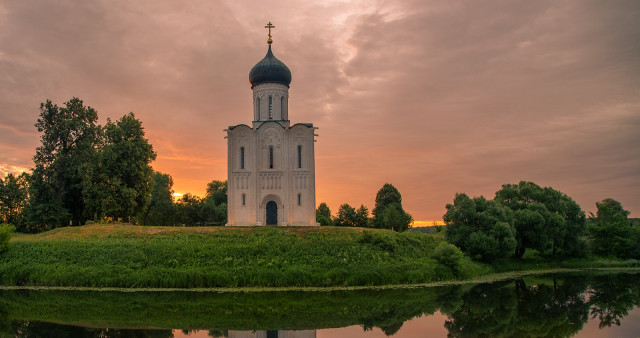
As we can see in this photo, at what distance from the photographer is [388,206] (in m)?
55.5

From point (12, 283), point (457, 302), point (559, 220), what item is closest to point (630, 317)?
point (457, 302)

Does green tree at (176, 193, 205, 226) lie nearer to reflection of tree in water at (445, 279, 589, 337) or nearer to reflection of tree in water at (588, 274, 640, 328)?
reflection of tree in water at (445, 279, 589, 337)

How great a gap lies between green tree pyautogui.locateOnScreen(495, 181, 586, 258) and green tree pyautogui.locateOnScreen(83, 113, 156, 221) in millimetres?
28060

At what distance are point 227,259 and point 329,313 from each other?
32.5 ft

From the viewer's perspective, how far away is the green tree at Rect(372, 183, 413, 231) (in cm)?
5255

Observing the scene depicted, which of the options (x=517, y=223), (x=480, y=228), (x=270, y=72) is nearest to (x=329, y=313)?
(x=480, y=228)

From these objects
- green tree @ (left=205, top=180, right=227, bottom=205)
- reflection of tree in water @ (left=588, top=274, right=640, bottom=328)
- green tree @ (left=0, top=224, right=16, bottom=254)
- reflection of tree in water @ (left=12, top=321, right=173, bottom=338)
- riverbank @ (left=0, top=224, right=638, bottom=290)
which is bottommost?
reflection of tree in water @ (left=588, top=274, right=640, bottom=328)

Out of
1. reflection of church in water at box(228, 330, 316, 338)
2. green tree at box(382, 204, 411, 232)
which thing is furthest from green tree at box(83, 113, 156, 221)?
green tree at box(382, 204, 411, 232)

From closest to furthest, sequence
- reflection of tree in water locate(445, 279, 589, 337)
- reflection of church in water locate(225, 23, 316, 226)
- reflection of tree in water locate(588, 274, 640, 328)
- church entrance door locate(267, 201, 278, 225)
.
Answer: reflection of tree in water locate(445, 279, 589, 337) → reflection of tree in water locate(588, 274, 640, 328) → reflection of church in water locate(225, 23, 316, 226) → church entrance door locate(267, 201, 278, 225)

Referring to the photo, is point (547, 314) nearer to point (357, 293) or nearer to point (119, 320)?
point (357, 293)

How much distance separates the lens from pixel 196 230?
30.8m

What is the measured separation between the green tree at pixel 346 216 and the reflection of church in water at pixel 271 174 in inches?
720

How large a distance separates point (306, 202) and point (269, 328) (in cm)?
2213

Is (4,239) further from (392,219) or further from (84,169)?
(392,219)
